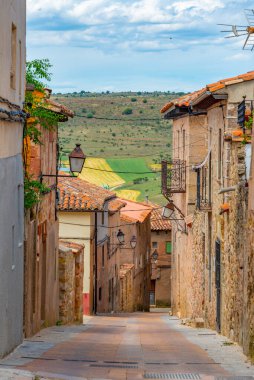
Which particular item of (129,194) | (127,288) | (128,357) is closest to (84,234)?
(127,288)

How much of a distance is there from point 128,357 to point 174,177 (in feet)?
67.7

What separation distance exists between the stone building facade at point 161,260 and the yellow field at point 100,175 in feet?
22.9

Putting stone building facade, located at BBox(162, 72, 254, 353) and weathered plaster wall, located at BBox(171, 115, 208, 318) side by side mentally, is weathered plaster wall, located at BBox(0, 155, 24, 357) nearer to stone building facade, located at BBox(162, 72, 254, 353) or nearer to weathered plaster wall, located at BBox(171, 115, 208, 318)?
stone building facade, located at BBox(162, 72, 254, 353)

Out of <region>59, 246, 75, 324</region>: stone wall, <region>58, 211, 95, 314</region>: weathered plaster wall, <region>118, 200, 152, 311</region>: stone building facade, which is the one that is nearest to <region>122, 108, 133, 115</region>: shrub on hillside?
<region>118, 200, 152, 311</region>: stone building facade

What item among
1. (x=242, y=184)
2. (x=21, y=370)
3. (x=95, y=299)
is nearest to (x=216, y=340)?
(x=242, y=184)

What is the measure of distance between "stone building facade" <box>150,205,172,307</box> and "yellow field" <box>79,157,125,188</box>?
6972 millimetres

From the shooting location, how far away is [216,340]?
2072 centimetres

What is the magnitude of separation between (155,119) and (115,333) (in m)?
82.5

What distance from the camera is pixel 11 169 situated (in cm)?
1616

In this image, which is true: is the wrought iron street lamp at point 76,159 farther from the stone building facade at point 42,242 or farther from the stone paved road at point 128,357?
the stone paved road at point 128,357

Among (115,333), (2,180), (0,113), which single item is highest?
(0,113)

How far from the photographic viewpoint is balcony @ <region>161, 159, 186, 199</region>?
35312mm

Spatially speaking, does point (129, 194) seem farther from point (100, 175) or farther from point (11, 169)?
point (11, 169)

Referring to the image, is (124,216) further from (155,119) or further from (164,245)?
(155,119)
